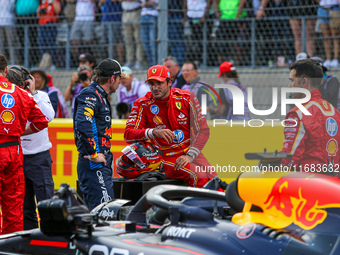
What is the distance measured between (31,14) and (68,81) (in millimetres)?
1611

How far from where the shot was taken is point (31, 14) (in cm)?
1112

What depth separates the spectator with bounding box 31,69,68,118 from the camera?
878 cm

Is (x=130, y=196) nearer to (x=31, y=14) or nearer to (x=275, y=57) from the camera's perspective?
(x=275, y=57)

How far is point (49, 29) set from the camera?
10617mm

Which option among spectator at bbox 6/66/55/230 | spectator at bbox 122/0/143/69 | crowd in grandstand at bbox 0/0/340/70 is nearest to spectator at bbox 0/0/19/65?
crowd in grandstand at bbox 0/0/340/70

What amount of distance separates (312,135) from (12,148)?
2.57m

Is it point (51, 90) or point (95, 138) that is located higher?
point (51, 90)

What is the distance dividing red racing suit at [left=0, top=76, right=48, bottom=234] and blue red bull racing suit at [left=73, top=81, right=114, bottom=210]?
48 cm

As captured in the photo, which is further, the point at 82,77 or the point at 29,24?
the point at 29,24

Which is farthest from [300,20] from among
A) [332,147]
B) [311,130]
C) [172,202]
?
[172,202]

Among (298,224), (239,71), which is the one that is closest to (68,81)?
(239,71)

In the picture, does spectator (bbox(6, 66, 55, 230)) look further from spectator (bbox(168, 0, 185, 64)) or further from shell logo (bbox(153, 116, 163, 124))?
spectator (bbox(168, 0, 185, 64))

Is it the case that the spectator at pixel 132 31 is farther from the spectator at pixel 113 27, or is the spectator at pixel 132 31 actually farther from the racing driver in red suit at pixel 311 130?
the racing driver in red suit at pixel 311 130

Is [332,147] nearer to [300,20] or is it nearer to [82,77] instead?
[300,20]
